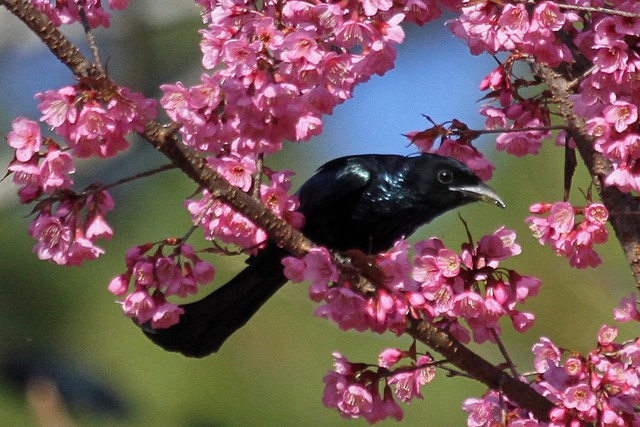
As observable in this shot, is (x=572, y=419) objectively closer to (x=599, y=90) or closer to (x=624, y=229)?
(x=624, y=229)

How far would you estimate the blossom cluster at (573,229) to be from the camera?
1.84 m

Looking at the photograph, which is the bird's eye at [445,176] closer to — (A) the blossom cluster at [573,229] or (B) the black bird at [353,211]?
(B) the black bird at [353,211]

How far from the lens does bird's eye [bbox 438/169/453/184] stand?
2367 mm

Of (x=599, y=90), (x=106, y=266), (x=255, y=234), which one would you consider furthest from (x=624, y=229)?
(x=106, y=266)

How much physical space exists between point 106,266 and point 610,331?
Answer: 14.9ft

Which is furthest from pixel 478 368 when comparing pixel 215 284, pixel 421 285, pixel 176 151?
pixel 215 284

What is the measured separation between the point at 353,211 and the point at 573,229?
2.68 ft

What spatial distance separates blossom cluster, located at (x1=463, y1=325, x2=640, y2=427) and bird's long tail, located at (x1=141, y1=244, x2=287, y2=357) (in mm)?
665

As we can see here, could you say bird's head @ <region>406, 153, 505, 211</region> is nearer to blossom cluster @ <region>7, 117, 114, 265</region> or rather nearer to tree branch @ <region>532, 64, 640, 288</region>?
tree branch @ <region>532, 64, 640, 288</region>

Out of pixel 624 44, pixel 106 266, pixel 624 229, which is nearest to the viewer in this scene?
pixel 624 44

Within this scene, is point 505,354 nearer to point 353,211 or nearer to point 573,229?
point 573,229

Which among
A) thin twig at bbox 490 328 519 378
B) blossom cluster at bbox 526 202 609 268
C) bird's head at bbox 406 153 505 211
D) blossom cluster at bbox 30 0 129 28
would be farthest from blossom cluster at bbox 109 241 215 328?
bird's head at bbox 406 153 505 211

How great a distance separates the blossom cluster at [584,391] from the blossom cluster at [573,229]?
17 centimetres

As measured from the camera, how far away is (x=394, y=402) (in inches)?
74.4
